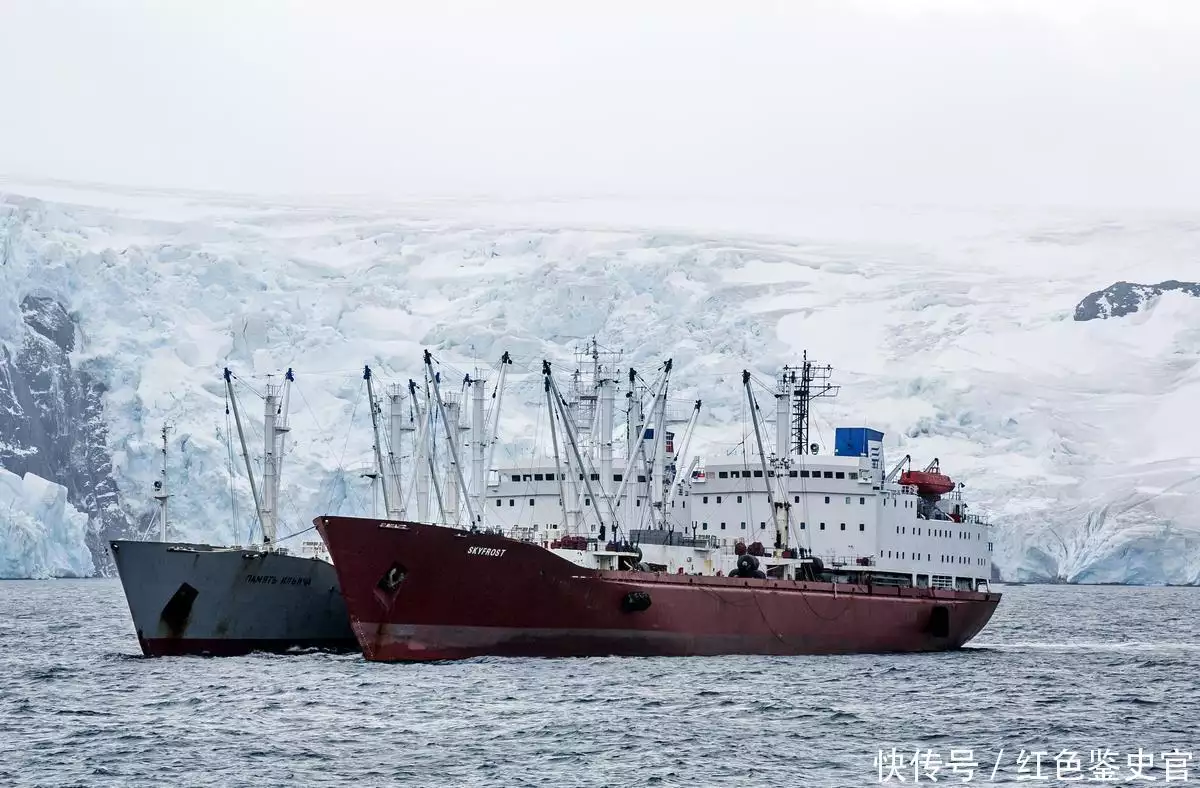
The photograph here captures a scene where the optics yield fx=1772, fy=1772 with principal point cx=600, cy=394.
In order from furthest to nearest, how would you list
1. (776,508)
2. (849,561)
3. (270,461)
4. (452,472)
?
(452,472) < (849,561) < (776,508) < (270,461)

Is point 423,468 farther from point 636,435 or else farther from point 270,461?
point 270,461

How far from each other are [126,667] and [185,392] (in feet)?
207

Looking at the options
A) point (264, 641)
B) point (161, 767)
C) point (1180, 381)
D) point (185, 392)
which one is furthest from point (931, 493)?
point (1180, 381)

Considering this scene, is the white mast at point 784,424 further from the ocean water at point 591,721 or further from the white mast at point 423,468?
the white mast at point 423,468

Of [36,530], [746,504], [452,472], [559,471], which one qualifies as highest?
[452,472]

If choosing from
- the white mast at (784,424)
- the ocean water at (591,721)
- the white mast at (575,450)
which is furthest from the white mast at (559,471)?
the ocean water at (591,721)

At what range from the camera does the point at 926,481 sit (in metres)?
58.5

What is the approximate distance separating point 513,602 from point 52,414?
310 feet

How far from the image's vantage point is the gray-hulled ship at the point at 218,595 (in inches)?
1789

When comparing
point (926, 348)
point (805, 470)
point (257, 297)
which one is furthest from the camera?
point (926, 348)

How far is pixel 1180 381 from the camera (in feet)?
473

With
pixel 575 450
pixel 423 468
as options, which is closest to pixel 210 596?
pixel 575 450

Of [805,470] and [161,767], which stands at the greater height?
[805,470]

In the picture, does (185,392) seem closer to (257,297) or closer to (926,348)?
(257,297)
